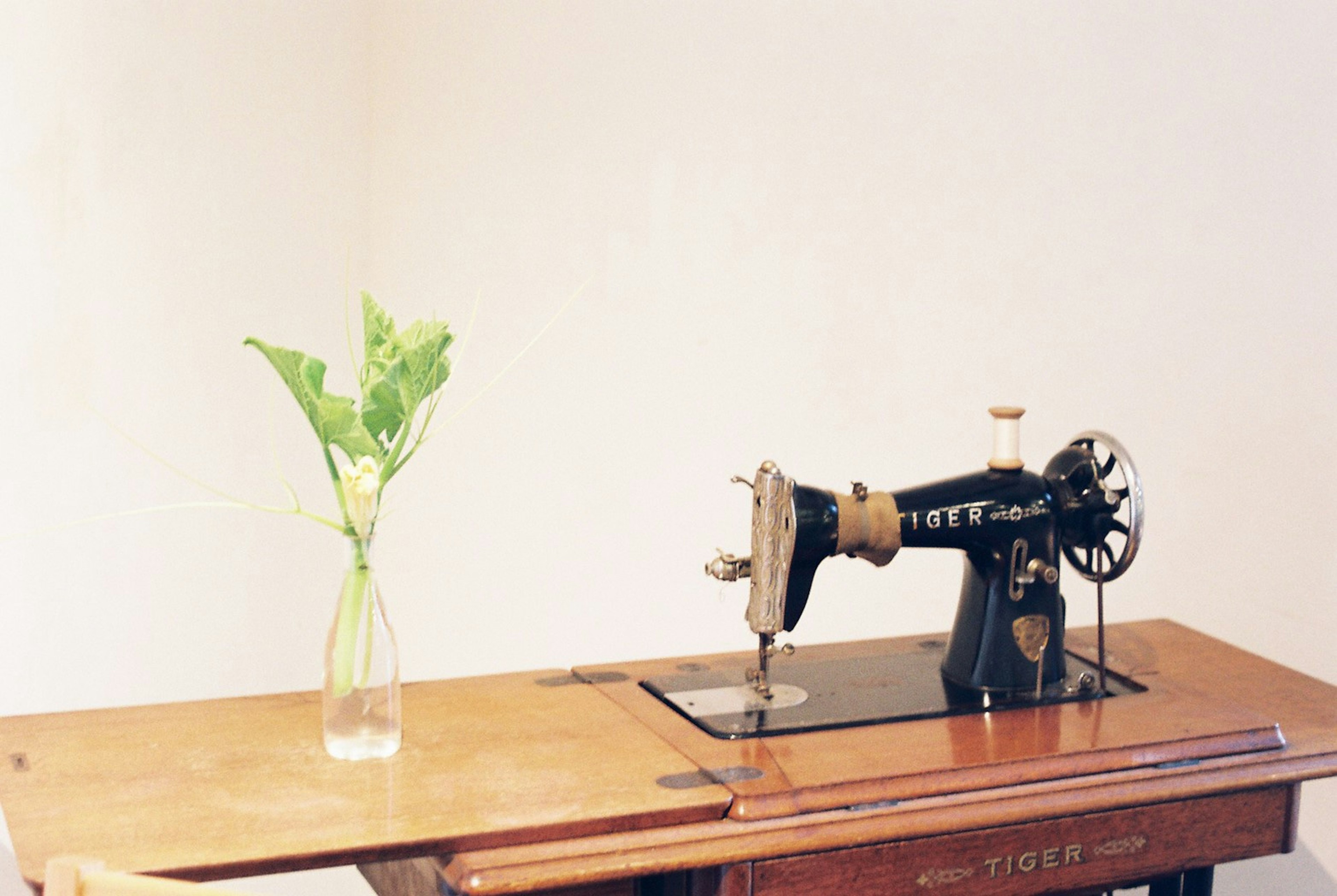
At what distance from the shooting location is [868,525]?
1938 mm

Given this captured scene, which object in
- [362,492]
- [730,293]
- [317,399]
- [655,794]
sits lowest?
[655,794]

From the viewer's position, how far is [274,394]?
2975 mm

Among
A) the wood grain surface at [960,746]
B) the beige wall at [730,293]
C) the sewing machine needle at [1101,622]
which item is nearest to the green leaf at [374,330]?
the wood grain surface at [960,746]

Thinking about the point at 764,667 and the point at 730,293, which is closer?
the point at 764,667

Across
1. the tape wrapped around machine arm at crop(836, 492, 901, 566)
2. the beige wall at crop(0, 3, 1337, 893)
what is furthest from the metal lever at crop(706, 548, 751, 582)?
the beige wall at crop(0, 3, 1337, 893)

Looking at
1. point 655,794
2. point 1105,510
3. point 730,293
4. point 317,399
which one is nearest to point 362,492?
point 317,399

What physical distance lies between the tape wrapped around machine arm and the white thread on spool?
187mm

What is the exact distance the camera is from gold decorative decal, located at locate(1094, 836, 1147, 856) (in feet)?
5.88

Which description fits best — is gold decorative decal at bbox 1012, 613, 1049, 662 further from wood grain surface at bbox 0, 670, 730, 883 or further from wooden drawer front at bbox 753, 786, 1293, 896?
wood grain surface at bbox 0, 670, 730, 883

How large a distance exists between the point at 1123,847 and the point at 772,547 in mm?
568

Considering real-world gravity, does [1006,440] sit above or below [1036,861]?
above

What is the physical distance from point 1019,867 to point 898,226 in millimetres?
1689

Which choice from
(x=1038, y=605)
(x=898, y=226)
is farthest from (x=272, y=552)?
(x=1038, y=605)

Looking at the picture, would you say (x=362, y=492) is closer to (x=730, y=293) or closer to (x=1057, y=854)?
(x=1057, y=854)
